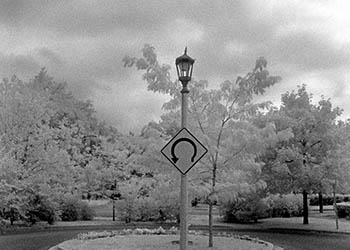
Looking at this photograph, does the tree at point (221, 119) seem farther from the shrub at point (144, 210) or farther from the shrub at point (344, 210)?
the shrub at point (344, 210)

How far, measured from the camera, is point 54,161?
24.1 m

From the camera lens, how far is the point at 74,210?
1057 inches

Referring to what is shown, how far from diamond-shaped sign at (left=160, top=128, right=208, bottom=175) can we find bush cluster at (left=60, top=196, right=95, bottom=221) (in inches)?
758

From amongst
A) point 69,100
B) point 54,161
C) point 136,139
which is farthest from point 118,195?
point 69,100

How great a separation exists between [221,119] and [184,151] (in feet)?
24.5

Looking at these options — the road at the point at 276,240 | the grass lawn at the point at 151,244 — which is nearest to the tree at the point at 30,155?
the road at the point at 276,240

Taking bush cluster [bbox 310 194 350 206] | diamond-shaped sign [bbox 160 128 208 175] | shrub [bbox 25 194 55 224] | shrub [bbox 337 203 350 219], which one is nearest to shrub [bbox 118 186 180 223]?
shrub [bbox 25 194 55 224]

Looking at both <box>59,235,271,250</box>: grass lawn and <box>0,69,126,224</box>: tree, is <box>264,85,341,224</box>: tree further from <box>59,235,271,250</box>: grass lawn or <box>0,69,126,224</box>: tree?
<box>0,69,126,224</box>: tree

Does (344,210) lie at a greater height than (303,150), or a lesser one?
lesser

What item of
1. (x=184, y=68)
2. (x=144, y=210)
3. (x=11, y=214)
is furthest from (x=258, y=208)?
(x=184, y=68)

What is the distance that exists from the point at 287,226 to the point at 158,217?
7.17 meters

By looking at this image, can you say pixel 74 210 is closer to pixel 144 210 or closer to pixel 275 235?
pixel 144 210

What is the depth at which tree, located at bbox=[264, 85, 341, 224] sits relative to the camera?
73.7 feet

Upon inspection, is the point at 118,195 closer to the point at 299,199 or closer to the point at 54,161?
the point at 54,161
